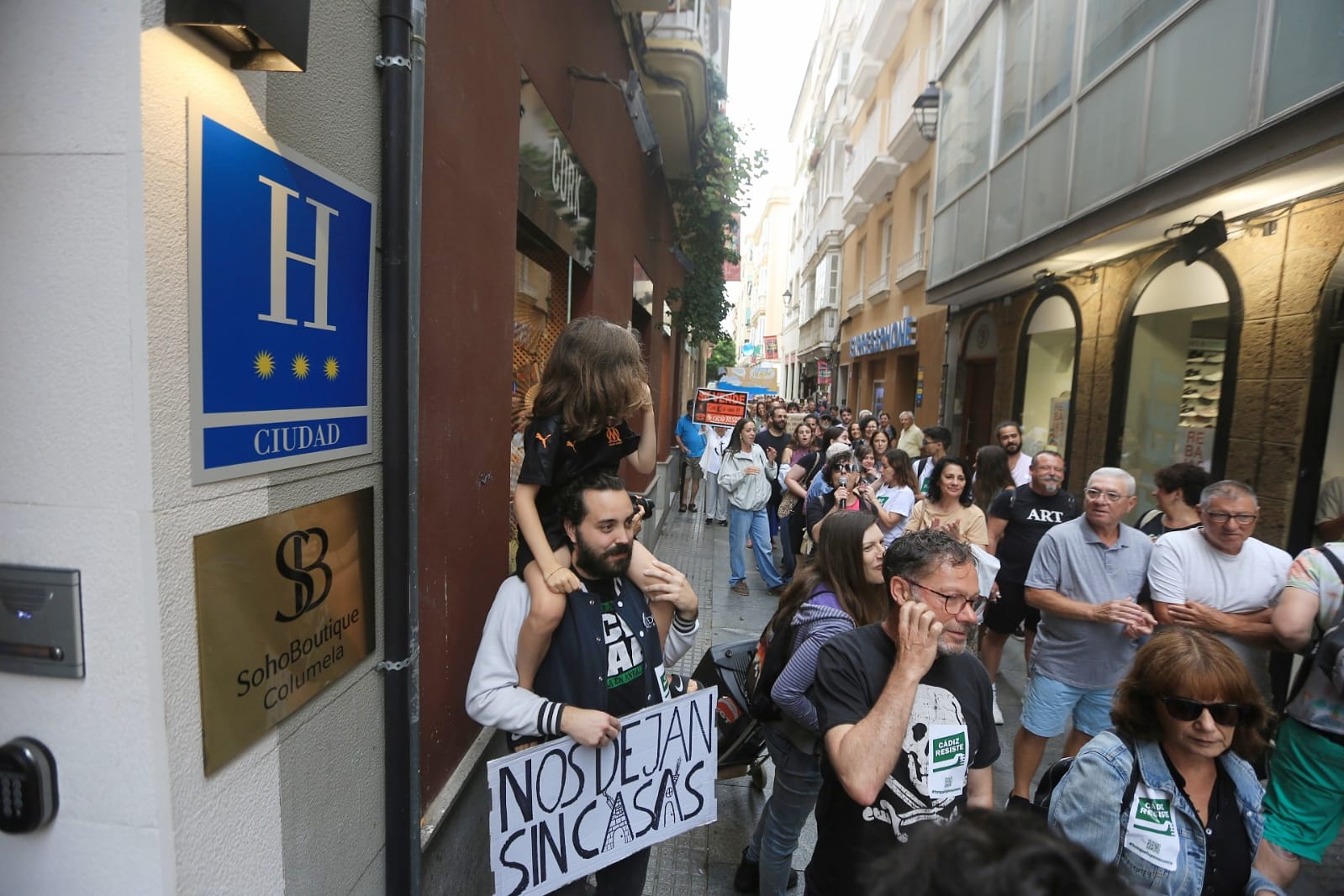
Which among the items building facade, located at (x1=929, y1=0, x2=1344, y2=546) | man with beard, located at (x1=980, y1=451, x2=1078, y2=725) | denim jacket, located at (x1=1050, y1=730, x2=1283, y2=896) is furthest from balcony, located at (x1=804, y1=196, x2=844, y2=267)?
denim jacket, located at (x1=1050, y1=730, x2=1283, y2=896)

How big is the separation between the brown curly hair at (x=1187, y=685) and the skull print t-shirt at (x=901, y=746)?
1.32 ft

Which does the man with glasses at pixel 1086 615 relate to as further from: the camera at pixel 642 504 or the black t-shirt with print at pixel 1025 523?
the camera at pixel 642 504

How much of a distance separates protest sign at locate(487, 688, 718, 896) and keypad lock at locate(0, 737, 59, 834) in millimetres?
1002

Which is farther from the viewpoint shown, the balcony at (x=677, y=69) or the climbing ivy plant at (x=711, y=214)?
the climbing ivy plant at (x=711, y=214)

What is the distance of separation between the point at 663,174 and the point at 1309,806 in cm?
898

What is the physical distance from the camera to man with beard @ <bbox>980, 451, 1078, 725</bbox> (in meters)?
4.79

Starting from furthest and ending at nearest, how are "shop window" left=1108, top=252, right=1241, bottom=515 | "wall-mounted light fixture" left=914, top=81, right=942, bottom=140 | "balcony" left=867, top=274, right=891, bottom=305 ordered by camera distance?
1. "balcony" left=867, top=274, right=891, bottom=305
2. "wall-mounted light fixture" left=914, top=81, right=942, bottom=140
3. "shop window" left=1108, top=252, right=1241, bottom=515

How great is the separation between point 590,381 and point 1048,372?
9.60 m

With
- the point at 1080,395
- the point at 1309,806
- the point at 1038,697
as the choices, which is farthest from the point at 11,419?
the point at 1080,395

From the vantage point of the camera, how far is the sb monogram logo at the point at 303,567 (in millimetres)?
1742

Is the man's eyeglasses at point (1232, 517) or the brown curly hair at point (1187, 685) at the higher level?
the man's eyeglasses at point (1232, 517)

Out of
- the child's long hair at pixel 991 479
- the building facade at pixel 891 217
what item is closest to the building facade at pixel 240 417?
the child's long hair at pixel 991 479

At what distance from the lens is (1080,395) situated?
8.93 m

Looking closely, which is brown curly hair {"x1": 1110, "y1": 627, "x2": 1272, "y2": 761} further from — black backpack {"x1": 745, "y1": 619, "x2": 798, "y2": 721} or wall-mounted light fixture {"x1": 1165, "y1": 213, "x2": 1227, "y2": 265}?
wall-mounted light fixture {"x1": 1165, "y1": 213, "x2": 1227, "y2": 265}
